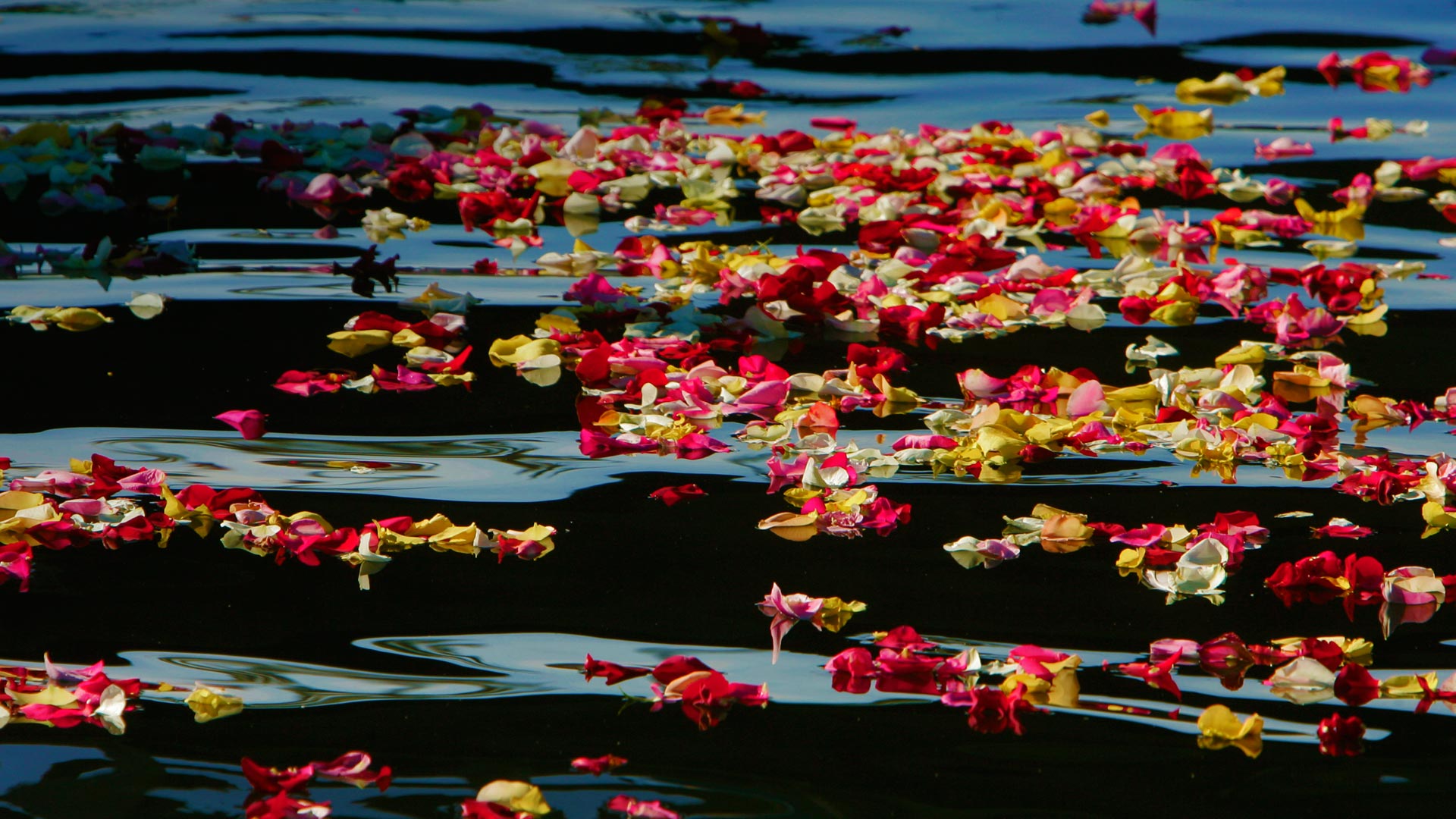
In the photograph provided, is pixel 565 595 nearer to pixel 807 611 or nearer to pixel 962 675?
pixel 807 611

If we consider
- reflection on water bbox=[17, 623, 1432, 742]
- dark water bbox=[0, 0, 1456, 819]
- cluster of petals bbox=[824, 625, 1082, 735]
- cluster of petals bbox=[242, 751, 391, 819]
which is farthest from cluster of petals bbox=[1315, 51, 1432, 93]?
cluster of petals bbox=[242, 751, 391, 819]

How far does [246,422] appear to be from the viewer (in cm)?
182

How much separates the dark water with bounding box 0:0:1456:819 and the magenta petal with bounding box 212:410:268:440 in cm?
3

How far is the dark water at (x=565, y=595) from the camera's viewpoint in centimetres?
115

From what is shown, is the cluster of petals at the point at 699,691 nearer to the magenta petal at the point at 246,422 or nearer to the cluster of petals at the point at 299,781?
the cluster of petals at the point at 299,781

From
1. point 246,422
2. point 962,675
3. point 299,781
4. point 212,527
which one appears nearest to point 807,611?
point 962,675

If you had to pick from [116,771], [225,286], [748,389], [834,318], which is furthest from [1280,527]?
[225,286]

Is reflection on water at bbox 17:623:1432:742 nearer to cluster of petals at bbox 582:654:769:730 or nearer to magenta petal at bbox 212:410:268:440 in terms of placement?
cluster of petals at bbox 582:654:769:730

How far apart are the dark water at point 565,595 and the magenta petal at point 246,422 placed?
26 mm

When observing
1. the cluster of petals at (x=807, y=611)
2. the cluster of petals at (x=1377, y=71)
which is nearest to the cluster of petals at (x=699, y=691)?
the cluster of petals at (x=807, y=611)

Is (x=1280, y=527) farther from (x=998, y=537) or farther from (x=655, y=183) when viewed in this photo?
(x=655, y=183)

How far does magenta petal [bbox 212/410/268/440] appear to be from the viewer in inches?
71.1

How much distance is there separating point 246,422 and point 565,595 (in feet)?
1.98

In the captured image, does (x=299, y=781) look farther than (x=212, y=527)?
No
